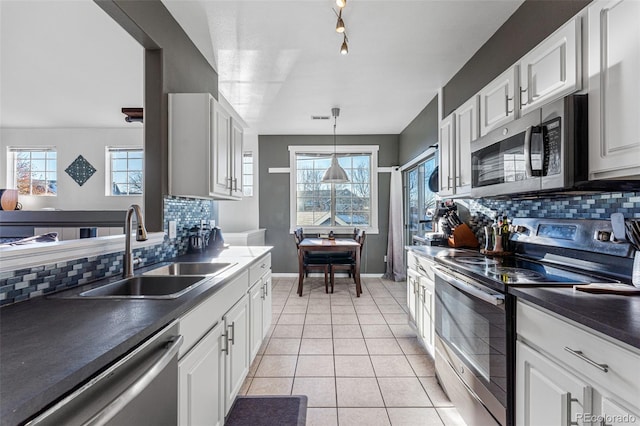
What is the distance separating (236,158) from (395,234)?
11.2ft

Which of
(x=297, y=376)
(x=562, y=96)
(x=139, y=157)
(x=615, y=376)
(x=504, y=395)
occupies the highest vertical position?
(x=139, y=157)

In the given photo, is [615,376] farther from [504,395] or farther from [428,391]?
[428,391]

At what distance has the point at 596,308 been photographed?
103cm

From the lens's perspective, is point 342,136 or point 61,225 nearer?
point 61,225

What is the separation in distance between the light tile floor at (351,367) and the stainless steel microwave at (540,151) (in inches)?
55.7

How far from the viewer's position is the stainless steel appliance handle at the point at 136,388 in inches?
28.1

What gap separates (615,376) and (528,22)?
6.99 ft

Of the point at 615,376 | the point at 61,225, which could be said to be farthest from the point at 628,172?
the point at 61,225

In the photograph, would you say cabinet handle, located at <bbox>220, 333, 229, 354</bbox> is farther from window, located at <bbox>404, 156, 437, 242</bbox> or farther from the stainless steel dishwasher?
window, located at <bbox>404, 156, 437, 242</bbox>

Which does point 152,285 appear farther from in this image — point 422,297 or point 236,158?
point 422,297

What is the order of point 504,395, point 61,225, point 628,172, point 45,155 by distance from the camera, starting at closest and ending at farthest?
point 628,172 < point 504,395 < point 61,225 < point 45,155

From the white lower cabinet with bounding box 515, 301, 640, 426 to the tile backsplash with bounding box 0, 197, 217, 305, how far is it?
1.94m

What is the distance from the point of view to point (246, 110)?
176 inches

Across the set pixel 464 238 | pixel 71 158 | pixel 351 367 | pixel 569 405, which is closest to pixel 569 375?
pixel 569 405
